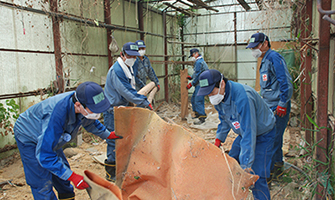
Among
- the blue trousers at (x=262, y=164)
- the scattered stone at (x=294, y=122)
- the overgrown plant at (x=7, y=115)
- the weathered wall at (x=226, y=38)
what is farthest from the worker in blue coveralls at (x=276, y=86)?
the weathered wall at (x=226, y=38)

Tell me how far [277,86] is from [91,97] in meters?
2.73

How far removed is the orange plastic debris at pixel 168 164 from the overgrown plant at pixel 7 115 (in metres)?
2.96

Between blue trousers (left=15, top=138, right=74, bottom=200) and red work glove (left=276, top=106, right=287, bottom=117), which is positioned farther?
red work glove (left=276, top=106, right=287, bottom=117)

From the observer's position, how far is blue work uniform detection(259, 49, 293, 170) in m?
3.34

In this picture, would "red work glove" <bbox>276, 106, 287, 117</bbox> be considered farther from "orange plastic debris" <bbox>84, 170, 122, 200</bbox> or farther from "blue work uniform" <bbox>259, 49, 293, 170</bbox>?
"orange plastic debris" <bbox>84, 170, 122, 200</bbox>

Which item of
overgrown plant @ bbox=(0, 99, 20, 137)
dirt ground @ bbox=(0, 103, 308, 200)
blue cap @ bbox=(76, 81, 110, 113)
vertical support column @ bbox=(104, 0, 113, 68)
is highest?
vertical support column @ bbox=(104, 0, 113, 68)

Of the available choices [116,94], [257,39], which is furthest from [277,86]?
[116,94]

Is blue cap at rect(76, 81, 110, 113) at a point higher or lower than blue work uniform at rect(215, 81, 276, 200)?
higher

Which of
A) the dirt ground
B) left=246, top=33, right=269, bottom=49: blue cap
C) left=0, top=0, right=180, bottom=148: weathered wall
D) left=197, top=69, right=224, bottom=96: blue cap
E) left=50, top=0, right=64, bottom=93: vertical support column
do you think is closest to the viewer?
left=197, top=69, right=224, bottom=96: blue cap

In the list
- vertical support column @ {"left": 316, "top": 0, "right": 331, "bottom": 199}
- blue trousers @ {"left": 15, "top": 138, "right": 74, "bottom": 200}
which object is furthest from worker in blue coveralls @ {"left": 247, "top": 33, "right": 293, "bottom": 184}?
blue trousers @ {"left": 15, "top": 138, "right": 74, "bottom": 200}

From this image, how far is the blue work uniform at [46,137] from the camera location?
2.01m

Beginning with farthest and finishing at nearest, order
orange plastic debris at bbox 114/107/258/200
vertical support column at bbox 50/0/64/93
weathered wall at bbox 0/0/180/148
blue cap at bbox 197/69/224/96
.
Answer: vertical support column at bbox 50/0/64/93
weathered wall at bbox 0/0/180/148
blue cap at bbox 197/69/224/96
orange plastic debris at bbox 114/107/258/200

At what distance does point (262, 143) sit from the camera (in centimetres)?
247

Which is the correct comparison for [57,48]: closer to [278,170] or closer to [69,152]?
[69,152]
